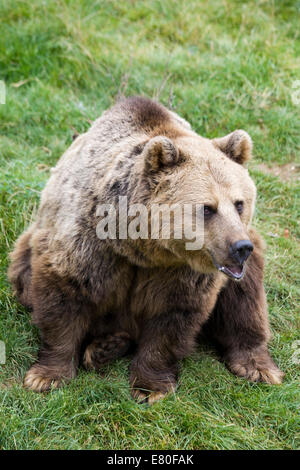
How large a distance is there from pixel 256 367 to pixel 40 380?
191 cm

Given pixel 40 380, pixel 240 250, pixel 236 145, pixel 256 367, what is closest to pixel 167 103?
pixel 236 145

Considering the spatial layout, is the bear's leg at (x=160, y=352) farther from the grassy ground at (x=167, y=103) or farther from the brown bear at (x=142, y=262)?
the grassy ground at (x=167, y=103)

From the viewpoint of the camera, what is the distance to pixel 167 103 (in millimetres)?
8547

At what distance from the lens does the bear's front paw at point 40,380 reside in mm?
5059

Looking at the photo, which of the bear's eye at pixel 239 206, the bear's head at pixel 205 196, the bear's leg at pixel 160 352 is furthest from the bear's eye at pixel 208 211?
the bear's leg at pixel 160 352

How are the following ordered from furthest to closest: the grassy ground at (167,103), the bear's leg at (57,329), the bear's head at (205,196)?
the bear's leg at (57,329)
the grassy ground at (167,103)
the bear's head at (205,196)

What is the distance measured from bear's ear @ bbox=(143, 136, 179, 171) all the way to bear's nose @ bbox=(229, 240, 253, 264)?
2.65 ft

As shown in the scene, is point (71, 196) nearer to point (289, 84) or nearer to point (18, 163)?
point (18, 163)

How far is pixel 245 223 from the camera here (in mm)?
4699

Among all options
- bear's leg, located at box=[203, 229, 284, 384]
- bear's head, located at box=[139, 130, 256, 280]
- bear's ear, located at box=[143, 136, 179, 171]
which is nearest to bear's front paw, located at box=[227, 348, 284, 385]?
bear's leg, located at box=[203, 229, 284, 384]

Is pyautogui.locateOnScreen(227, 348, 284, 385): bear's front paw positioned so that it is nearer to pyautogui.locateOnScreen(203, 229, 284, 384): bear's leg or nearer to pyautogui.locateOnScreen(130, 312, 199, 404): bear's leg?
pyautogui.locateOnScreen(203, 229, 284, 384): bear's leg

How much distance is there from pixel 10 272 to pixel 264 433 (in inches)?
107

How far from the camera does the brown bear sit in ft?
14.7
